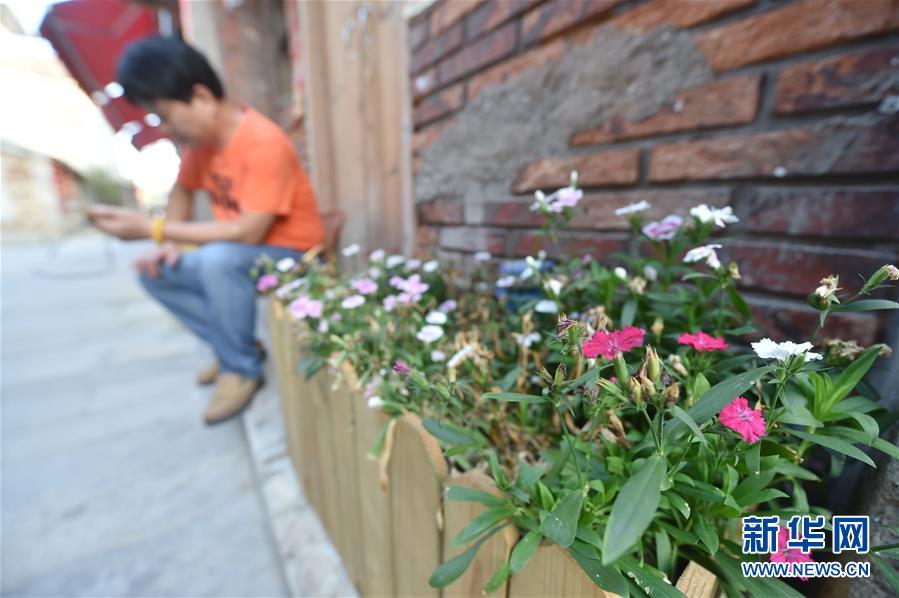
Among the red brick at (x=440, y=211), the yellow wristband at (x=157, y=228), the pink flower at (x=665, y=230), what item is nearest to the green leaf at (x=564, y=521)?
the pink flower at (x=665, y=230)

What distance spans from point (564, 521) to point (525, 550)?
0.22ft

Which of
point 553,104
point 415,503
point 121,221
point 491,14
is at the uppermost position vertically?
point 491,14

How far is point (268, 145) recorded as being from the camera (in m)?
1.53

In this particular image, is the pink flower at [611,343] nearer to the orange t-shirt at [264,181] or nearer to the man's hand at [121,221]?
the orange t-shirt at [264,181]

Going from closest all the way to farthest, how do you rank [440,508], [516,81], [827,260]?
[440,508], [827,260], [516,81]

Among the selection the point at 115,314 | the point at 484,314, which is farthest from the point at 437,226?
the point at 115,314

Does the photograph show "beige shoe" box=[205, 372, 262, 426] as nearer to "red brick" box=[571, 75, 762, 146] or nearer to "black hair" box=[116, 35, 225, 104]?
"black hair" box=[116, 35, 225, 104]

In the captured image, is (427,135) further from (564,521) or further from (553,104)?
(564,521)

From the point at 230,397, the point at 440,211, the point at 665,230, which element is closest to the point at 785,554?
the point at 665,230

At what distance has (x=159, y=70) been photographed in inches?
58.0

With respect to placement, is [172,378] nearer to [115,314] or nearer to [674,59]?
[115,314]

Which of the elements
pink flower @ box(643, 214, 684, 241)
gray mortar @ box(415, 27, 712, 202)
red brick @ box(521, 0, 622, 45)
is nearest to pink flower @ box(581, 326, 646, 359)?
pink flower @ box(643, 214, 684, 241)

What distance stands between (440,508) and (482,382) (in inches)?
6.8

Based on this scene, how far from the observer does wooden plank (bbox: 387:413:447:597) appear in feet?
1.78
